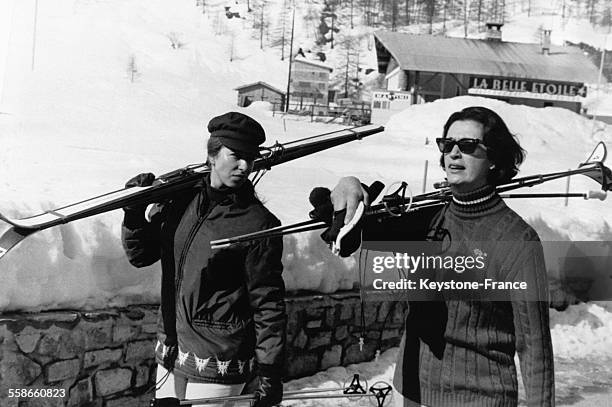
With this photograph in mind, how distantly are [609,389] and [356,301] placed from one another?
4.70 ft

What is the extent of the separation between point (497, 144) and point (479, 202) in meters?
0.22

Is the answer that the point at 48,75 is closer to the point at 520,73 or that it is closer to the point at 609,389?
the point at 520,73

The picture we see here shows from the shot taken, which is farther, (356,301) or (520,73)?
(356,301)

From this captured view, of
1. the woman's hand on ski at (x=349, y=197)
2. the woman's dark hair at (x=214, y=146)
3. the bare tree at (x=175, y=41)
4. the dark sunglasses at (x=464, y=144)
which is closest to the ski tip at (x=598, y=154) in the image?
the dark sunglasses at (x=464, y=144)

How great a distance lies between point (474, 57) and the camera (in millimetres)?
3461

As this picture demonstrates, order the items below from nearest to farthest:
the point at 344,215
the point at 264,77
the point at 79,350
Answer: the point at 344,215
the point at 79,350
the point at 264,77

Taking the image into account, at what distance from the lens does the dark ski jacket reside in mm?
2342

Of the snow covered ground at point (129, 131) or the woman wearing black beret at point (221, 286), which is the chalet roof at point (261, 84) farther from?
the woman wearing black beret at point (221, 286)

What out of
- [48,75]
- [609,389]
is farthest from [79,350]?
[609,389]

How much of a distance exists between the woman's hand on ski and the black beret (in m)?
0.48

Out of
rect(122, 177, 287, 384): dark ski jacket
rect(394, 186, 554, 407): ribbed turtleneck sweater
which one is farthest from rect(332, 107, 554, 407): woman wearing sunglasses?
rect(122, 177, 287, 384): dark ski jacket

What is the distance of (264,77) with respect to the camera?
132 inches

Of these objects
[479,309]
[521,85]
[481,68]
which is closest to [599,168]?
[521,85]

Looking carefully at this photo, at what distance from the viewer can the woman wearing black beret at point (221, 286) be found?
7.71ft
